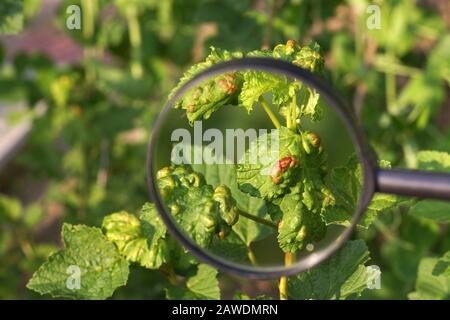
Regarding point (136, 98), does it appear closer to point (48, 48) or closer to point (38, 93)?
point (38, 93)

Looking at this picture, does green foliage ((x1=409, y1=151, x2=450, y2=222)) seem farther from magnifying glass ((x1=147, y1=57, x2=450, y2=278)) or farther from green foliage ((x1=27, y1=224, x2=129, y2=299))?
green foliage ((x1=27, y1=224, x2=129, y2=299))

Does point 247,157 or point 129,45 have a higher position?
point 129,45

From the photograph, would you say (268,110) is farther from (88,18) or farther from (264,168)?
(88,18)

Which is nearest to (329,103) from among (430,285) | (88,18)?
(430,285)

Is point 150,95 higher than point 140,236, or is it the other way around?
point 150,95

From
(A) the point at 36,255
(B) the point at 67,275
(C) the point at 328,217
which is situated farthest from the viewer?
(A) the point at 36,255

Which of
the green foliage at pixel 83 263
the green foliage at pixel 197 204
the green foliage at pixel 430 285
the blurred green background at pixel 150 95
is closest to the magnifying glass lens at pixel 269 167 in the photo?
the green foliage at pixel 197 204

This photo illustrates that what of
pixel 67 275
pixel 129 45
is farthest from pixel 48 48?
pixel 67 275

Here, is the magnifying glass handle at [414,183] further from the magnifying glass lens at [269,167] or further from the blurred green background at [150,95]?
the blurred green background at [150,95]
